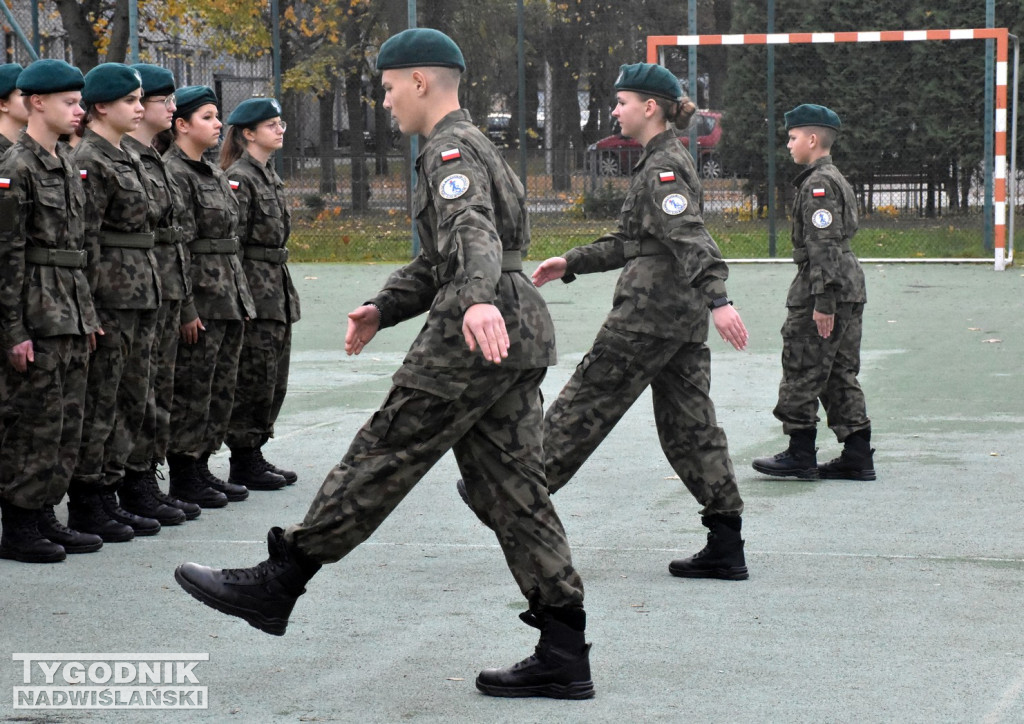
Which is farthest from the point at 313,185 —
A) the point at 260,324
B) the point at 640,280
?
the point at 640,280

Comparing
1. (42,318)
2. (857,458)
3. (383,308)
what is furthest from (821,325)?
(42,318)

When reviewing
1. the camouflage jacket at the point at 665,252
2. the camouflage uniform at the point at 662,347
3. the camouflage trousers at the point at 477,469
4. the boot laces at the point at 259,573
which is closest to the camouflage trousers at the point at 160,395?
the camouflage uniform at the point at 662,347

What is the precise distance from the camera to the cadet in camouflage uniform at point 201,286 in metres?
6.91

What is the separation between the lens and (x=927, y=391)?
9.88 metres

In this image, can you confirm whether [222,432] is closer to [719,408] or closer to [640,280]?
[640,280]

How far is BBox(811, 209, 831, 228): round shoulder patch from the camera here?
7426 millimetres

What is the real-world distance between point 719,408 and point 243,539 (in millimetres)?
3860

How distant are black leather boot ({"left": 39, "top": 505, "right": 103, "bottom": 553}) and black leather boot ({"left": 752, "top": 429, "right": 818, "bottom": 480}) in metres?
3.14

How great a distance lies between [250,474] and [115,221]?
1609 mm

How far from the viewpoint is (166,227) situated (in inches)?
258

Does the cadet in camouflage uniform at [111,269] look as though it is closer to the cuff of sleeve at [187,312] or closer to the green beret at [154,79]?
the green beret at [154,79]

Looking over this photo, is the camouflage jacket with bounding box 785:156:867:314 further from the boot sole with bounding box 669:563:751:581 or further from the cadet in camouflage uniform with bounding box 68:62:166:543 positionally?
the cadet in camouflage uniform with bounding box 68:62:166:543

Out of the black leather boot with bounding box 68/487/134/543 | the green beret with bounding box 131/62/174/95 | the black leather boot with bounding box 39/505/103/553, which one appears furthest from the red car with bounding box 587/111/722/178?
the black leather boot with bounding box 39/505/103/553

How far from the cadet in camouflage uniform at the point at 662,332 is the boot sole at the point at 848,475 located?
184cm
